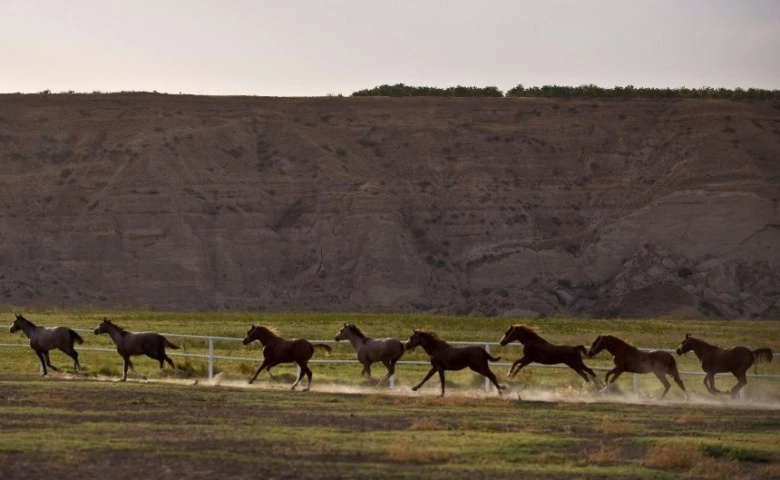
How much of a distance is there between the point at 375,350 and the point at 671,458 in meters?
13.3

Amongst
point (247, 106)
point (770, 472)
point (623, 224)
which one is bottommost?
point (770, 472)

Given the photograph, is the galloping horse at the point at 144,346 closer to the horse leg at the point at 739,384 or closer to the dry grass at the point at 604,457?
the horse leg at the point at 739,384

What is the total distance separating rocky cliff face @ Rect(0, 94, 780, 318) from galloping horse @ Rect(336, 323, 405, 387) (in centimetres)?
5100

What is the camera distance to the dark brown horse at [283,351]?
100ft

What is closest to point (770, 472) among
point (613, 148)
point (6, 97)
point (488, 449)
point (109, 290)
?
point (488, 449)

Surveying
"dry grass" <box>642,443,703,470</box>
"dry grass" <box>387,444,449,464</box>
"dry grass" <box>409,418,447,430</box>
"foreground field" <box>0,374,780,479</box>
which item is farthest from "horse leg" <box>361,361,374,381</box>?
"dry grass" <box>387,444,449,464</box>

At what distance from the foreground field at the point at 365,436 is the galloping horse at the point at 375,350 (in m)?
2.15

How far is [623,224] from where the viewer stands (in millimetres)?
90875

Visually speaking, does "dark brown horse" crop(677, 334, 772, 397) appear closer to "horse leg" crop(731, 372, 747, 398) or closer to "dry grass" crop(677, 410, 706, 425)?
"horse leg" crop(731, 372, 747, 398)

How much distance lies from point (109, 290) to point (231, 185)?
1250 centimetres

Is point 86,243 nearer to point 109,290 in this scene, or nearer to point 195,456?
point 109,290

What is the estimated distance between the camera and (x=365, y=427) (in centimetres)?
2183

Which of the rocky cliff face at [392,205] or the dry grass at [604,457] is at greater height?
the rocky cliff face at [392,205]

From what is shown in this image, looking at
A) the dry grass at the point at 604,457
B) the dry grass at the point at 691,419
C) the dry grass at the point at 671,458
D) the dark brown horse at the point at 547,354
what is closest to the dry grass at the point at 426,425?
the dry grass at the point at 604,457
